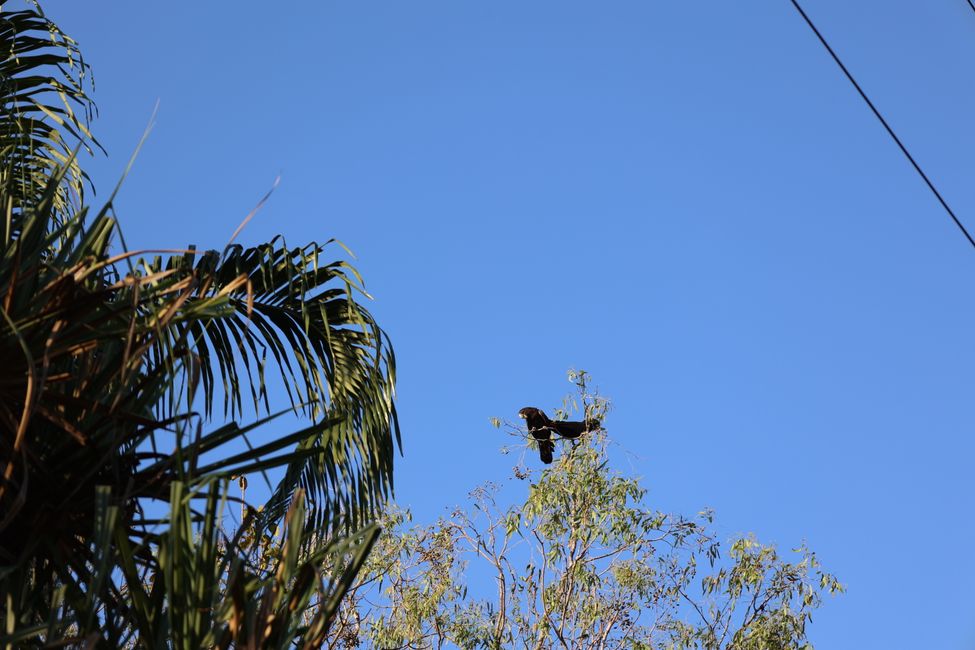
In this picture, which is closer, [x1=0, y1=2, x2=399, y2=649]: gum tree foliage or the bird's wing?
[x1=0, y1=2, x2=399, y2=649]: gum tree foliage

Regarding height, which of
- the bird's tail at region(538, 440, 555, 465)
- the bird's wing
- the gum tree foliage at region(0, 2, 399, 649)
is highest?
the bird's wing

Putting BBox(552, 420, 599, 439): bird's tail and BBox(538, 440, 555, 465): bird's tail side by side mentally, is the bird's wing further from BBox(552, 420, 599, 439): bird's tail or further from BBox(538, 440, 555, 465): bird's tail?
BBox(538, 440, 555, 465): bird's tail

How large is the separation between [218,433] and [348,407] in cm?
138

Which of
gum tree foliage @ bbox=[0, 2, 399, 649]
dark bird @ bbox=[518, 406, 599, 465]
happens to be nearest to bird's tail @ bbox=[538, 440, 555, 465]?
dark bird @ bbox=[518, 406, 599, 465]

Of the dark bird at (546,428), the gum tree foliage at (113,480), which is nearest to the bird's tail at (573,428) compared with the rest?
the dark bird at (546,428)

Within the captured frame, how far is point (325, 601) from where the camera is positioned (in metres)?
2.59

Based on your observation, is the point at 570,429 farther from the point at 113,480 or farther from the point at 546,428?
the point at 113,480

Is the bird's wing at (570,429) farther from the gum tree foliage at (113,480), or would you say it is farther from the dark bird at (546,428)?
the gum tree foliage at (113,480)

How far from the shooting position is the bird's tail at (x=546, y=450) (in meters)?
12.3

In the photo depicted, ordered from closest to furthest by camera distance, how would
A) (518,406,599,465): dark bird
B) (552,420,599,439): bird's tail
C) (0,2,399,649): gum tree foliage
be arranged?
(0,2,399,649): gum tree foliage < (518,406,599,465): dark bird < (552,420,599,439): bird's tail

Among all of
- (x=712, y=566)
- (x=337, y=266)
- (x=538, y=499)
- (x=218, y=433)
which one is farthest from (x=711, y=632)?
(x=218, y=433)

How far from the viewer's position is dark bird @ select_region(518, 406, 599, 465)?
1198 centimetres

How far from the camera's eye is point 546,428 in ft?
40.0

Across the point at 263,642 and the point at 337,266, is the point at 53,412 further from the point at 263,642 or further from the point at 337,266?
the point at 337,266
